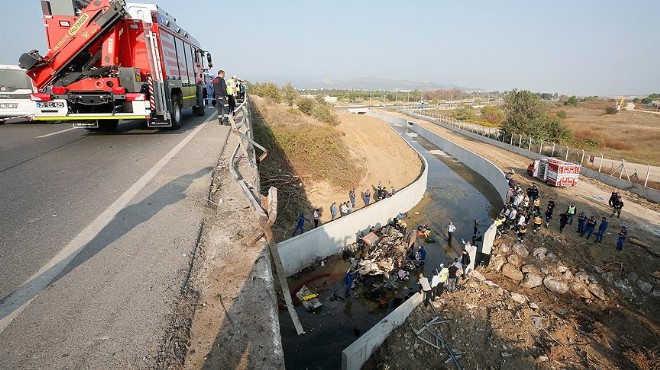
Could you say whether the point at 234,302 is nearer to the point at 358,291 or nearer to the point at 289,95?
the point at 358,291

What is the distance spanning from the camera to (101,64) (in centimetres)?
1005

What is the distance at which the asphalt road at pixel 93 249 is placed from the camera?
9.95 feet

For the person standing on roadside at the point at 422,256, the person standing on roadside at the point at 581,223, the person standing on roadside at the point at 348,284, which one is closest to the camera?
the person standing on roadside at the point at 348,284

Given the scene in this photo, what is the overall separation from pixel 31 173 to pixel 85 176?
1.16 metres

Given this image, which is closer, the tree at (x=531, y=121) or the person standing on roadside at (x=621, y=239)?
the person standing on roadside at (x=621, y=239)

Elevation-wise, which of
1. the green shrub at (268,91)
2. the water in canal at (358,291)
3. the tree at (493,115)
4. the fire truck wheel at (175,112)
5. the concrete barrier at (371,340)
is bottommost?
the water in canal at (358,291)

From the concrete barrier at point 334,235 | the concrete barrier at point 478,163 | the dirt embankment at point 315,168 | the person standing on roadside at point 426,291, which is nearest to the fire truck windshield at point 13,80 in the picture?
the dirt embankment at point 315,168

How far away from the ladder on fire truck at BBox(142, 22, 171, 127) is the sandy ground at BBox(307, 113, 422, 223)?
940 cm

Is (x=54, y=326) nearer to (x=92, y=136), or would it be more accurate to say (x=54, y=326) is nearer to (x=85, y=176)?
(x=85, y=176)

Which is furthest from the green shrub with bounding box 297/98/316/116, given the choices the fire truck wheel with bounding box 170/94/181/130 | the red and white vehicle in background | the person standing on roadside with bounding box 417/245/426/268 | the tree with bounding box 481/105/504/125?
the tree with bounding box 481/105/504/125

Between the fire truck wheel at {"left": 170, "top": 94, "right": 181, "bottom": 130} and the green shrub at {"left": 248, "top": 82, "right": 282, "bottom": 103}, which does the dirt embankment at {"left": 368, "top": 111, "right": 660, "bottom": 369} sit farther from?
the green shrub at {"left": 248, "top": 82, "right": 282, "bottom": 103}

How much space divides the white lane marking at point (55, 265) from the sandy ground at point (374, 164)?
12.5 metres

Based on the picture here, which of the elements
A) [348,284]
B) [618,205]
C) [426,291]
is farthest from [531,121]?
[348,284]

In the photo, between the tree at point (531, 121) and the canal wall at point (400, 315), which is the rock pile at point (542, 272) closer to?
the canal wall at point (400, 315)
